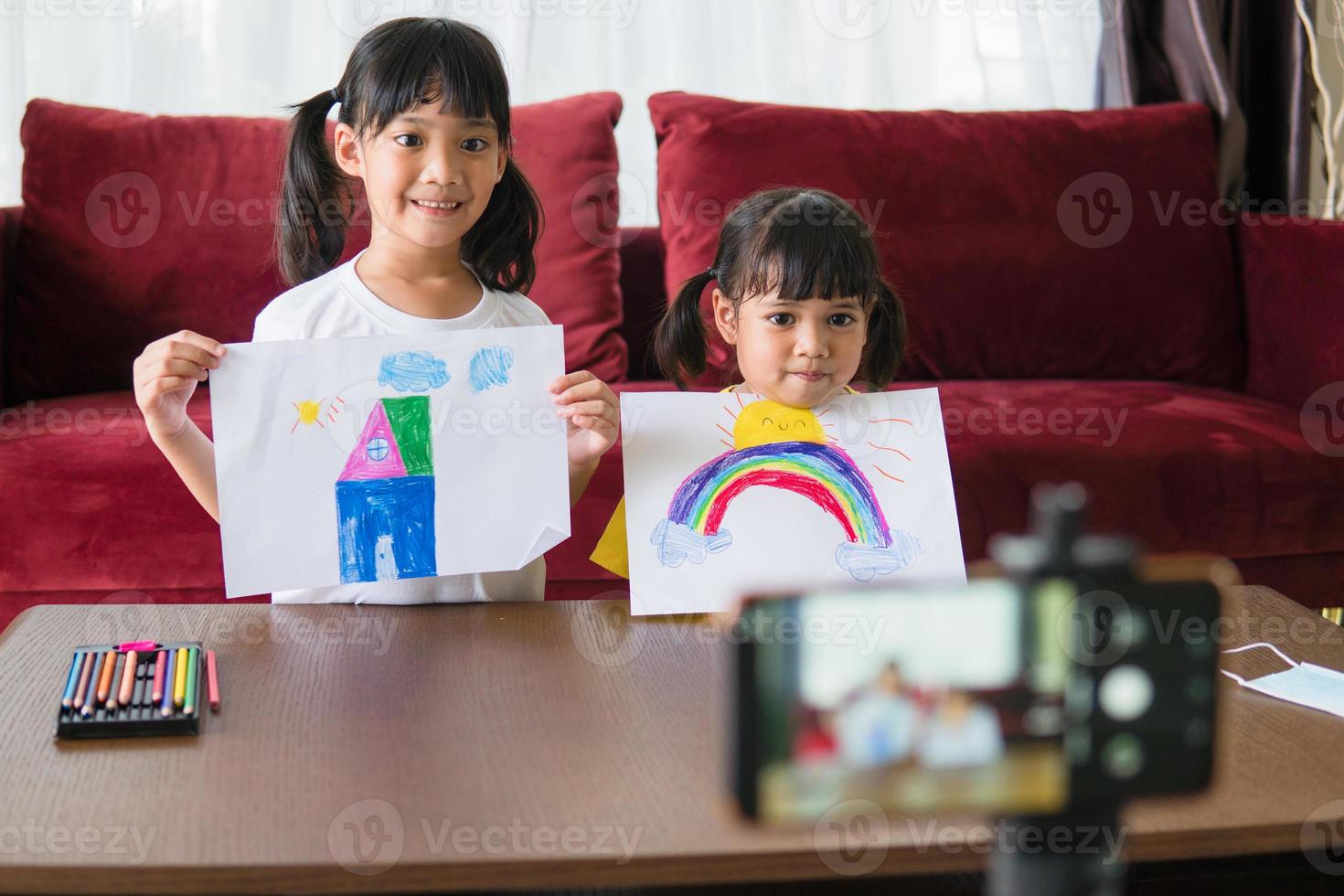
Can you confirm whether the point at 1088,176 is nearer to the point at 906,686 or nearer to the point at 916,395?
the point at 916,395

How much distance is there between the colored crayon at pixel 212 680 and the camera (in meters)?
0.85

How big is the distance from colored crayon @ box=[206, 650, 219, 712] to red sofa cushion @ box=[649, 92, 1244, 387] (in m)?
1.25

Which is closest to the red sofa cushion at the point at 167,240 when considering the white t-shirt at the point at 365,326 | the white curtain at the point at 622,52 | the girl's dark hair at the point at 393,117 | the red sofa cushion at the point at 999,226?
the red sofa cushion at the point at 999,226

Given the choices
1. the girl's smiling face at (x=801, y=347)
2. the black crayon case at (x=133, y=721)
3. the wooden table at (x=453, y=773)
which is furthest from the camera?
the girl's smiling face at (x=801, y=347)

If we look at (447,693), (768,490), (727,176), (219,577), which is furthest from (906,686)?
(727,176)

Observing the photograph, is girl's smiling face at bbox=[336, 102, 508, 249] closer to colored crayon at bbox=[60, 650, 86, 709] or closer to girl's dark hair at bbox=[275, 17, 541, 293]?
girl's dark hair at bbox=[275, 17, 541, 293]

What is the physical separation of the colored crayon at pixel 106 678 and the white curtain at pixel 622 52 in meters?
1.76

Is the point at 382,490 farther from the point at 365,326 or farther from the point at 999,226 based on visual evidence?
the point at 999,226

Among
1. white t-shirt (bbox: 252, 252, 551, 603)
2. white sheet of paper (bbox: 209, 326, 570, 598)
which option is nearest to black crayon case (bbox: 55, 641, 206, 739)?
white sheet of paper (bbox: 209, 326, 570, 598)

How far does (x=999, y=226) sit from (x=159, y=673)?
1.70 m

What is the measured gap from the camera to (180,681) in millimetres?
857

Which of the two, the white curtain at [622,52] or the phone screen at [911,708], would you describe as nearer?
the phone screen at [911,708]

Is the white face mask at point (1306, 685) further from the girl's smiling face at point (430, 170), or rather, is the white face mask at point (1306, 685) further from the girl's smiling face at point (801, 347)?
the girl's smiling face at point (430, 170)

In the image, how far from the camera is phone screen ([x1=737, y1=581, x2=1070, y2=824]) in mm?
383
